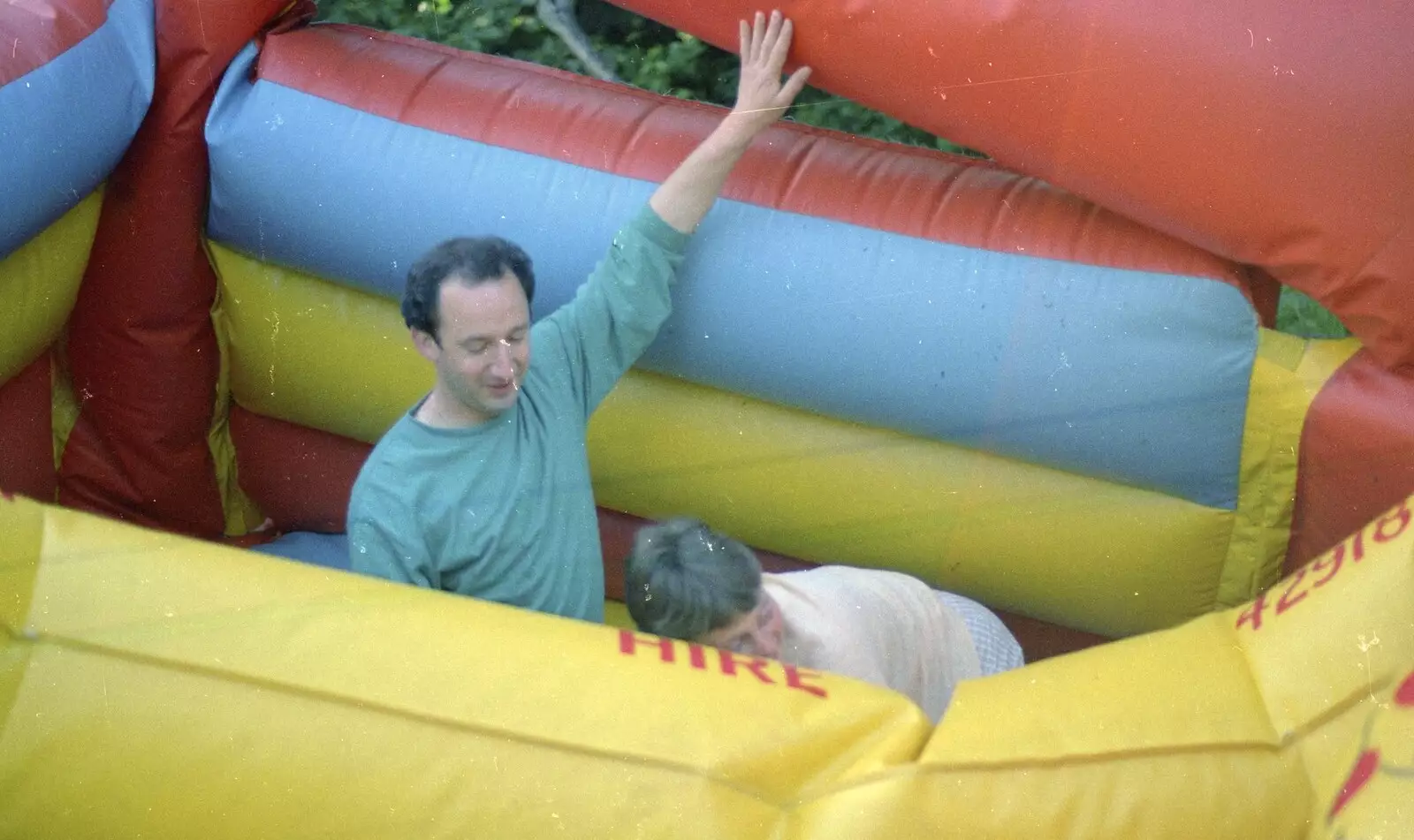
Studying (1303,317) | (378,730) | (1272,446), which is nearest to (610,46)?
(1303,317)

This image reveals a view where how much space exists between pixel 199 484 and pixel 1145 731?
1.37m

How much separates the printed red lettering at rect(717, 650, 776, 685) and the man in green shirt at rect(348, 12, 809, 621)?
0.38 m

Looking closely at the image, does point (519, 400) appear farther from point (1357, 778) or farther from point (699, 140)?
point (1357, 778)

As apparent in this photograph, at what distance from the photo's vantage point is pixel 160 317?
1.81 meters

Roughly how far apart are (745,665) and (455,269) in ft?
1.70

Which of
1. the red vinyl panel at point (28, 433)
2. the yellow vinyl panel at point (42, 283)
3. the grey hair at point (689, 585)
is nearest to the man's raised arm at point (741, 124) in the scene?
the grey hair at point (689, 585)

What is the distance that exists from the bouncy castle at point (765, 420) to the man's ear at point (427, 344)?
210mm

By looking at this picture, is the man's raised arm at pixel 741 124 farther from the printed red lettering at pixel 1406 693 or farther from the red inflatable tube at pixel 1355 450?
the printed red lettering at pixel 1406 693

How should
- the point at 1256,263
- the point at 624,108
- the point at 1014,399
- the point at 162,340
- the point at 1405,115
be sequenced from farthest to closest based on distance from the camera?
the point at 162,340 < the point at 624,108 < the point at 1014,399 < the point at 1256,263 < the point at 1405,115

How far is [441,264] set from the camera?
1.39 meters

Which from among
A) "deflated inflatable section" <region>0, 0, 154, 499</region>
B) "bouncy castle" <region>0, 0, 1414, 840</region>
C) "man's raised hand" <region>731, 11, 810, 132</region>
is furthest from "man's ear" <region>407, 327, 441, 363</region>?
"deflated inflatable section" <region>0, 0, 154, 499</region>

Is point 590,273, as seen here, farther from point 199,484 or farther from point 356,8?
point 356,8

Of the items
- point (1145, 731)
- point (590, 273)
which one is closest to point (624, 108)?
point (590, 273)

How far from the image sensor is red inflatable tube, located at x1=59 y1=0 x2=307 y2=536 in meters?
1.71
